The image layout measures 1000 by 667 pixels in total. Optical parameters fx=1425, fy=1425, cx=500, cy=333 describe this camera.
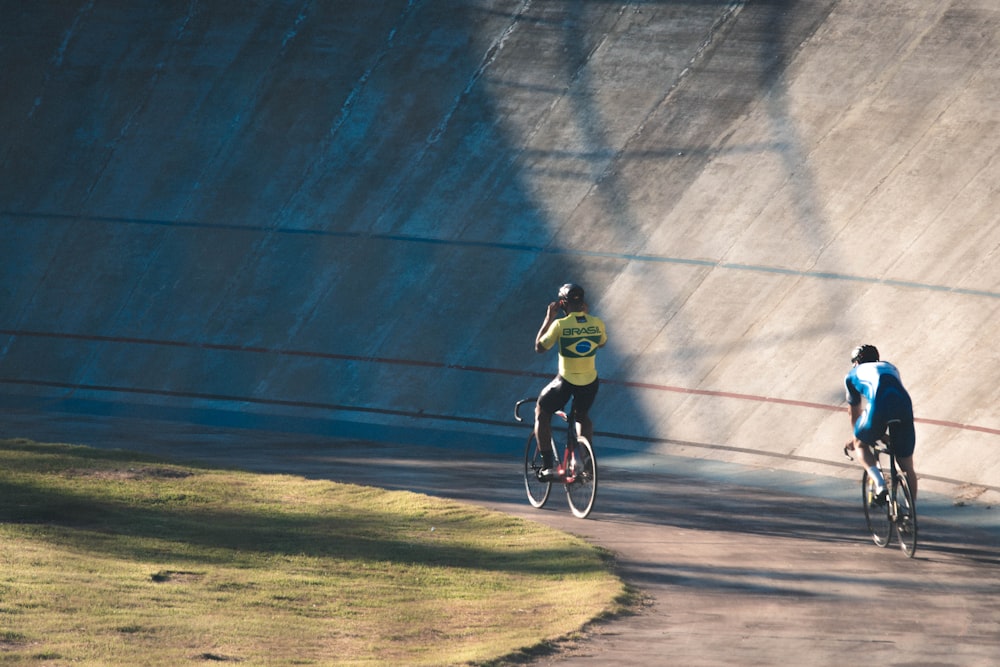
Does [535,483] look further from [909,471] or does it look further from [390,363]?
[390,363]

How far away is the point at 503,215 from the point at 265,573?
914 centimetres

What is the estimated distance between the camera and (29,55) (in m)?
20.8

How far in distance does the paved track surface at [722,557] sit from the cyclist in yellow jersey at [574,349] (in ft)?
3.07

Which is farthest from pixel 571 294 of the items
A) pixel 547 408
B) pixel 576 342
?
pixel 547 408

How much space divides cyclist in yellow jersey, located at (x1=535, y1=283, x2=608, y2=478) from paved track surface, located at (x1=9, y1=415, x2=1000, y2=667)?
3.07 ft

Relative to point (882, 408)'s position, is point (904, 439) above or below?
below

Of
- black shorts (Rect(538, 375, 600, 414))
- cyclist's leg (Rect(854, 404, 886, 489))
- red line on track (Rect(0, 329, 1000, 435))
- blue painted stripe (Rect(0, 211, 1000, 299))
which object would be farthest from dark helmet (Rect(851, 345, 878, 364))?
blue painted stripe (Rect(0, 211, 1000, 299))

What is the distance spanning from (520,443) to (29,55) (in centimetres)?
1078

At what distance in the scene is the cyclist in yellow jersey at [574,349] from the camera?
434 inches

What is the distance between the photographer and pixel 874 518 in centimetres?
1112

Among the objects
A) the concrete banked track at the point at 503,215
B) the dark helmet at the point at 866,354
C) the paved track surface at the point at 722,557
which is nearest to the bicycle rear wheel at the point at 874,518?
the paved track surface at the point at 722,557

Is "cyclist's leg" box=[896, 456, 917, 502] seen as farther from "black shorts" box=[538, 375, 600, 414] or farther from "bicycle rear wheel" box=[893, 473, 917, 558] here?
"black shorts" box=[538, 375, 600, 414]

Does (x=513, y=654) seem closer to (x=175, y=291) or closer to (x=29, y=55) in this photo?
(x=175, y=291)

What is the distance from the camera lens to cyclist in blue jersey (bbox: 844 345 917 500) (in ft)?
33.4
